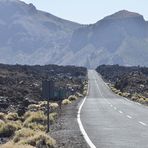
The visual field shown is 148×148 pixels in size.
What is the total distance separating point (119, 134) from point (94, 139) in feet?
6.76

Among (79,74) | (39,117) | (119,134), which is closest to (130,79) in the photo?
(79,74)

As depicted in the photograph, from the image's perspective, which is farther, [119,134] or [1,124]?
[1,124]

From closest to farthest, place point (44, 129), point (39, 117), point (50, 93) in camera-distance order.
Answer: point (50, 93) < point (44, 129) < point (39, 117)

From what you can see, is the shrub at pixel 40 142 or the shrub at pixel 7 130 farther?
the shrub at pixel 7 130

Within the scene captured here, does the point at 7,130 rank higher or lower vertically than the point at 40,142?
lower

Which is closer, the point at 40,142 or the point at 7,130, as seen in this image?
the point at 40,142

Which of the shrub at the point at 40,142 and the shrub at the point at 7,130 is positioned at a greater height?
the shrub at the point at 40,142

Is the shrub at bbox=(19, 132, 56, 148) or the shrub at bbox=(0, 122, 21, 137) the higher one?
the shrub at bbox=(19, 132, 56, 148)

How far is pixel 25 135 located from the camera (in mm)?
19531

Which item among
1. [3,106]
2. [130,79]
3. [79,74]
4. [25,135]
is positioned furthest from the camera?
[79,74]

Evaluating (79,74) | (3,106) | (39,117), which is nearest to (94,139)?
(39,117)

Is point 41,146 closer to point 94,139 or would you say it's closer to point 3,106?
point 94,139

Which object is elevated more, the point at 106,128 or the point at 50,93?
the point at 50,93

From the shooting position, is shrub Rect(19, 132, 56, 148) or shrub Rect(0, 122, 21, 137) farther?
shrub Rect(0, 122, 21, 137)
